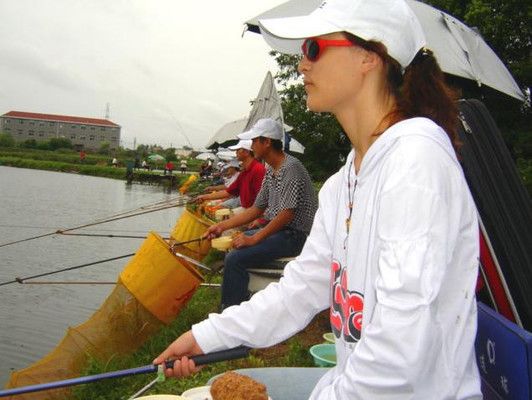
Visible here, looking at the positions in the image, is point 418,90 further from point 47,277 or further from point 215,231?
point 47,277

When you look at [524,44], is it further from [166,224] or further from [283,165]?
[283,165]

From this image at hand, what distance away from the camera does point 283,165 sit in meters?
5.49

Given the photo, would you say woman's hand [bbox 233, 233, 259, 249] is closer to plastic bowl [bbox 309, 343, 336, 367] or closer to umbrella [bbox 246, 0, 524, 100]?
plastic bowl [bbox 309, 343, 336, 367]

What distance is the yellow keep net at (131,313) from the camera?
461 cm

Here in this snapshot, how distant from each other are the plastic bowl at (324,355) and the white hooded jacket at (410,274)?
2256 millimetres

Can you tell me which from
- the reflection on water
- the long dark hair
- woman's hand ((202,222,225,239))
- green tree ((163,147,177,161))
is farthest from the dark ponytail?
green tree ((163,147,177,161))

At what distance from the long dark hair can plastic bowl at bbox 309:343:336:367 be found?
2416 mm

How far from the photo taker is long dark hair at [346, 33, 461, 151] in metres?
1.56

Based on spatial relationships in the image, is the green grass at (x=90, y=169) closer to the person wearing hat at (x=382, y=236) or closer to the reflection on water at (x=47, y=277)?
the reflection on water at (x=47, y=277)

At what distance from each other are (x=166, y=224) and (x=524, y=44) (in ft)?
48.5

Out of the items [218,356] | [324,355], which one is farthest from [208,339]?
[324,355]

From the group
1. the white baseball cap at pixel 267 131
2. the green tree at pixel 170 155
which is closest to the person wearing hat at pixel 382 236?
the white baseball cap at pixel 267 131

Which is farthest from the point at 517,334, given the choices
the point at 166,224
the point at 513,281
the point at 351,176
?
the point at 166,224

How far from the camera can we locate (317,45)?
1601 mm
